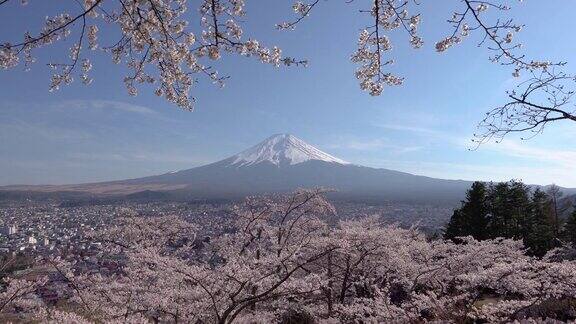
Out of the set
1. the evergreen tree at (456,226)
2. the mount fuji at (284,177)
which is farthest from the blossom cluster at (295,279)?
the mount fuji at (284,177)

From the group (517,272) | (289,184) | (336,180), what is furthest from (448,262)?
(336,180)

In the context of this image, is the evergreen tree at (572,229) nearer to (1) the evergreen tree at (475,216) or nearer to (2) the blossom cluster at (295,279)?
(1) the evergreen tree at (475,216)

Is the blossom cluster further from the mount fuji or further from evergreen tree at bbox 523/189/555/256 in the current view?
the mount fuji

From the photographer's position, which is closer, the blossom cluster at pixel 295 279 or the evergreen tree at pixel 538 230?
the blossom cluster at pixel 295 279

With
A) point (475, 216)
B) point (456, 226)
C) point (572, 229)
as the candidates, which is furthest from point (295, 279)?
point (572, 229)

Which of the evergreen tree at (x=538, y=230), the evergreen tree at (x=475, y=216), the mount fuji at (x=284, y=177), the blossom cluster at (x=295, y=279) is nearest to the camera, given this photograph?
the blossom cluster at (x=295, y=279)

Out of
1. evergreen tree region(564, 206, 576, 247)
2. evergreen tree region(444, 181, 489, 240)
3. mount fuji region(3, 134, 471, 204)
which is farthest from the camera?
mount fuji region(3, 134, 471, 204)

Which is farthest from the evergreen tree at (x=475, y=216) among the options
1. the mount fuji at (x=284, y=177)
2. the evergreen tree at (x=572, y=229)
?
the mount fuji at (x=284, y=177)

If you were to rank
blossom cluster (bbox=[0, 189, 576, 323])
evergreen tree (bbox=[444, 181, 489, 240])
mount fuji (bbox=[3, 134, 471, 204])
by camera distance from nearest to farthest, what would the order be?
blossom cluster (bbox=[0, 189, 576, 323]) < evergreen tree (bbox=[444, 181, 489, 240]) < mount fuji (bbox=[3, 134, 471, 204])

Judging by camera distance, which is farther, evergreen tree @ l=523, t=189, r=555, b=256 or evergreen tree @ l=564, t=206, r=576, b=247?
evergreen tree @ l=523, t=189, r=555, b=256

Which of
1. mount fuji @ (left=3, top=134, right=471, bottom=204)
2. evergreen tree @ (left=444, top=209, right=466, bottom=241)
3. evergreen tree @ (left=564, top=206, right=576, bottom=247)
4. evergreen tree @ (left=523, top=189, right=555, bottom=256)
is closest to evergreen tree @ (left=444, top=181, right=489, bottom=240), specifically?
evergreen tree @ (left=444, top=209, right=466, bottom=241)

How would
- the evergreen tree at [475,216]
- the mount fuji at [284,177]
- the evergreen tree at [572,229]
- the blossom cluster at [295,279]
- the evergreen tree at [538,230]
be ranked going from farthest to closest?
the mount fuji at [284,177]
the evergreen tree at [475,216]
the evergreen tree at [538,230]
the evergreen tree at [572,229]
the blossom cluster at [295,279]

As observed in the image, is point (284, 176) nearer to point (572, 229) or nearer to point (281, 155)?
point (281, 155)
